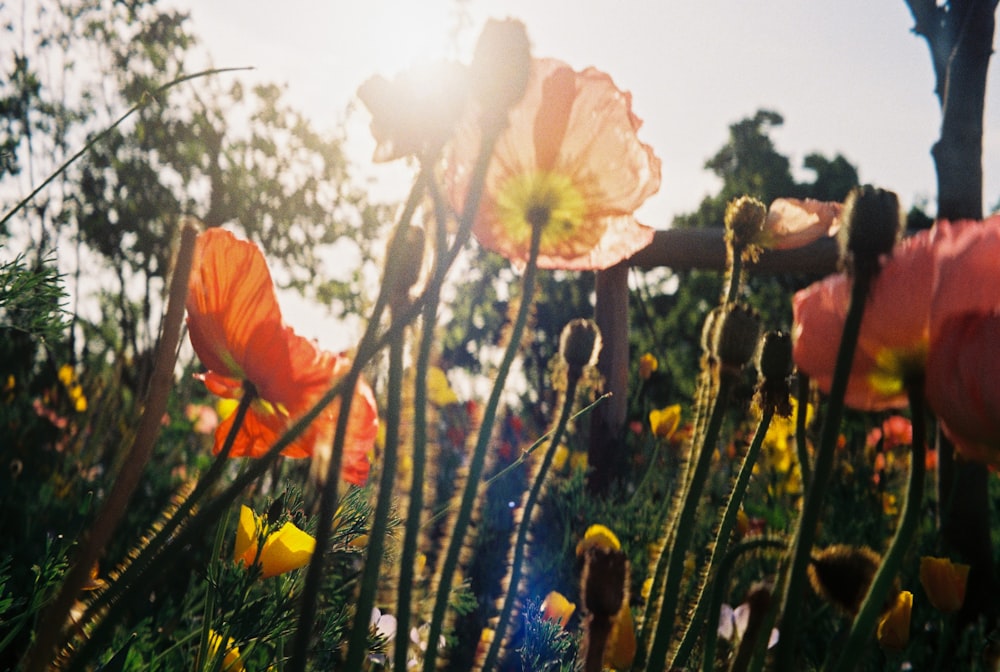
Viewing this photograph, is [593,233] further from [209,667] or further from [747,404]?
[209,667]

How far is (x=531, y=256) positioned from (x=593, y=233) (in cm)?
13

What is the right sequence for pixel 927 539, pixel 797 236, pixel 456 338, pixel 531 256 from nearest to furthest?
pixel 531 256 < pixel 797 236 < pixel 927 539 < pixel 456 338

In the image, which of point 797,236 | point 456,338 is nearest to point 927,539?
point 797,236

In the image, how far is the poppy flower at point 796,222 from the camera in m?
0.80

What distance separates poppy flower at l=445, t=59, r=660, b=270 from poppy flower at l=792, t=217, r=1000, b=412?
0.52ft

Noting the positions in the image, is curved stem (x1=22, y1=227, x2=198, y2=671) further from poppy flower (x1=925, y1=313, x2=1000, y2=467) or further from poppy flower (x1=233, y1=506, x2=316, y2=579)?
poppy flower (x1=925, y1=313, x2=1000, y2=467)

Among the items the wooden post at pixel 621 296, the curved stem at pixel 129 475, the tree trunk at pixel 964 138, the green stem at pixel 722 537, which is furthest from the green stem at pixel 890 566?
the tree trunk at pixel 964 138

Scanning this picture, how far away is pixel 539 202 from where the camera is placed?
0.56 m

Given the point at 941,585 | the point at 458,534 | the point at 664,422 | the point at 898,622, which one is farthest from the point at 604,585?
the point at 664,422

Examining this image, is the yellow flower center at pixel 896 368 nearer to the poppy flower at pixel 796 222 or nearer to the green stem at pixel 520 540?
the green stem at pixel 520 540

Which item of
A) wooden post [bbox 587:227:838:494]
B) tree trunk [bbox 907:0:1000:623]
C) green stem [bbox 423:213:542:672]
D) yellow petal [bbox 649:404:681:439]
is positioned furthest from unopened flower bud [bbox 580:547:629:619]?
tree trunk [bbox 907:0:1000:623]

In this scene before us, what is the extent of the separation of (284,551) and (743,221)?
1.77 ft

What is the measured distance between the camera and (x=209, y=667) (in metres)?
0.63

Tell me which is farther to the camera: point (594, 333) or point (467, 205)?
point (594, 333)
